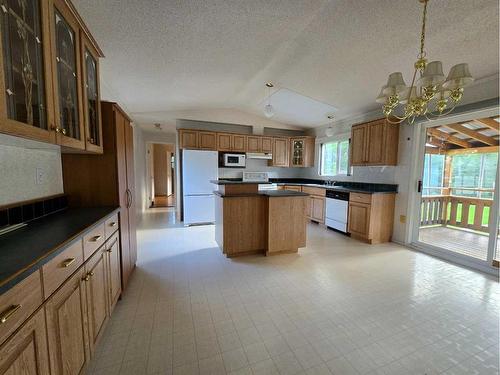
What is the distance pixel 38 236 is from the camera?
1.15 metres

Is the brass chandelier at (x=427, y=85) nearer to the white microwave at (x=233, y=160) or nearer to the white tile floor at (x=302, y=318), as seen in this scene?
the white tile floor at (x=302, y=318)

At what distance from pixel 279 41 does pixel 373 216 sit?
119 inches

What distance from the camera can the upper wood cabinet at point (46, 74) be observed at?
97 cm

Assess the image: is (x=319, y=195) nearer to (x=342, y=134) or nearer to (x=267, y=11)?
(x=342, y=134)

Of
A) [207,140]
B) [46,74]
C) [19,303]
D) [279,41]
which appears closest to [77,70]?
[46,74]

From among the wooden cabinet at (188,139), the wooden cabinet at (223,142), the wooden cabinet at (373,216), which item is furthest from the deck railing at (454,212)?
the wooden cabinet at (188,139)

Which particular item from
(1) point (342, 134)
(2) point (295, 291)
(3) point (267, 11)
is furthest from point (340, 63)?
(2) point (295, 291)

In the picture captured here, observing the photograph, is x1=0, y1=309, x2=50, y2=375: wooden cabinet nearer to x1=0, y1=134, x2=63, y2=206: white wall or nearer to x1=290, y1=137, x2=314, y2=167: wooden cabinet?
x1=0, y1=134, x2=63, y2=206: white wall

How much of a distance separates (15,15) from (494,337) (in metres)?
3.55

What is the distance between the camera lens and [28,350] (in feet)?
2.58

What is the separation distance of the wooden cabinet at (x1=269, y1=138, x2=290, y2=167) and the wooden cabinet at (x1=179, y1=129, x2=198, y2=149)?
6.67 feet

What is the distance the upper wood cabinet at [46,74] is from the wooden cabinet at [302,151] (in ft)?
15.9

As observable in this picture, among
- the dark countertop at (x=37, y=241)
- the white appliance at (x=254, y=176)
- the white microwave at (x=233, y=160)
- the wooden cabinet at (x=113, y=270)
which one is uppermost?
the white microwave at (x=233, y=160)

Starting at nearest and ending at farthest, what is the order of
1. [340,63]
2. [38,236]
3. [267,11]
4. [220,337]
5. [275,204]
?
[38,236]
[220,337]
[267,11]
[340,63]
[275,204]
